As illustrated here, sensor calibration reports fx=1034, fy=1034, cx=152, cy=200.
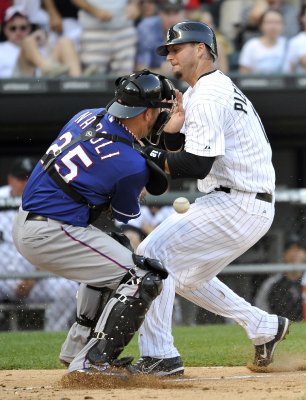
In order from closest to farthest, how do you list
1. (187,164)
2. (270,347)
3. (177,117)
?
1. (187,164)
2. (177,117)
3. (270,347)

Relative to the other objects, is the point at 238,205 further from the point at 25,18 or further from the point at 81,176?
the point at 25,18

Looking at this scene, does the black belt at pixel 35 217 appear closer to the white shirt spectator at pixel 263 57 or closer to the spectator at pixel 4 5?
the white shirt spectator at pixel 263 57

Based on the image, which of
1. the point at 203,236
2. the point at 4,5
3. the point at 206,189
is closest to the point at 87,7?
the point at 4,5

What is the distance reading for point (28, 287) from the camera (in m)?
8.91

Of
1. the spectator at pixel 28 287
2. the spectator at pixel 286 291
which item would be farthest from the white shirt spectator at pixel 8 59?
the spectator at pixel 286 291

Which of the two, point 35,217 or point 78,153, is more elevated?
point 78,153

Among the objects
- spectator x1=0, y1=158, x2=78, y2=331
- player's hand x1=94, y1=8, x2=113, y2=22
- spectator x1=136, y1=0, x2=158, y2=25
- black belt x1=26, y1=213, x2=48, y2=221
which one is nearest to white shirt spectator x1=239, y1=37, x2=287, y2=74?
spectator x1=136, y1=0, x2=158, y2=25

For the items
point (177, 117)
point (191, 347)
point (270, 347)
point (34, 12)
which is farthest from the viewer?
point (34, 12)

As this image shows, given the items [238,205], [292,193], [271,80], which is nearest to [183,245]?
[238,205]

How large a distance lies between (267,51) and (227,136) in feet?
17.3

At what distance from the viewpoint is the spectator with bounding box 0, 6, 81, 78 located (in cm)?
1016

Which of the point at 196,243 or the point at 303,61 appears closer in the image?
the point at 196,243

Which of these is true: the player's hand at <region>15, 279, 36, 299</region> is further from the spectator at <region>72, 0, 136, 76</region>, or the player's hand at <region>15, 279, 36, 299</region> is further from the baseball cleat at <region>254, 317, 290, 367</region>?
the baseball cleat at <region>254, 317, 290, 367</region>

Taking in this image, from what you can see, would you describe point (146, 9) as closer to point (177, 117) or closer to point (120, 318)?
point (177, 117)
